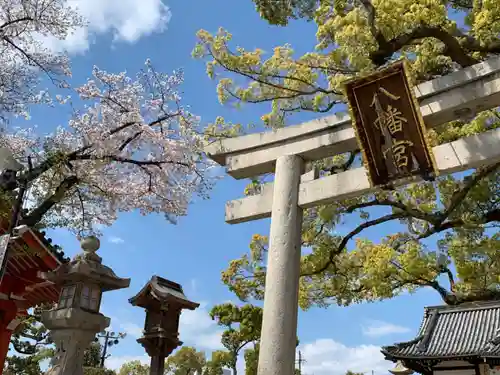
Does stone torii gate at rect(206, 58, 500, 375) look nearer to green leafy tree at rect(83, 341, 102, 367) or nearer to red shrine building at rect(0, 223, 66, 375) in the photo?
red shrine building at rect(0, 223, 66, 375)

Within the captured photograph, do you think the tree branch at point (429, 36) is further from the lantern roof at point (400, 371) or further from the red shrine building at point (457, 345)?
the lantern roof at point (400, 371)

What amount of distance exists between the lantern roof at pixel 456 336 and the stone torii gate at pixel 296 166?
824 cm

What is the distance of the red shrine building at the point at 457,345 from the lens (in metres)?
12.3

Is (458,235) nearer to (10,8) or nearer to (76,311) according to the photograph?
(76,311)

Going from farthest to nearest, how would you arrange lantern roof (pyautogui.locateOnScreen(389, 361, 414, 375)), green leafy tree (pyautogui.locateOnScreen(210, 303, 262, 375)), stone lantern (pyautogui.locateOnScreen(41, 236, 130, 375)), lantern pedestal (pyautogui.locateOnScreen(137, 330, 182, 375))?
green leafy tree (pyautogui.locateOnScreen(210, 303, 262, 375)) < lantern roof (pyautogui.locateOnScreen(389, 361, 414, 375)) < lantern pedestal (pyautogui.locateOnScreen(137, 330, 182, 375)) < stone lantern (pyautogui.locateOnScreen(41, 236, 130, 375))

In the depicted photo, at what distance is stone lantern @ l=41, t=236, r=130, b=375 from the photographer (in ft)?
18.5

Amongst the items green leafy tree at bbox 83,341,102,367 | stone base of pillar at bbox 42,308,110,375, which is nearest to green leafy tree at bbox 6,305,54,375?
green leafy tree at bbox 83,341,102,367

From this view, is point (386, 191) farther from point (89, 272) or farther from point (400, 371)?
point (400, 371)

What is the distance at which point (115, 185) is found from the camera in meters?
10.1

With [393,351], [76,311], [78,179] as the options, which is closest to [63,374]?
[76,311]

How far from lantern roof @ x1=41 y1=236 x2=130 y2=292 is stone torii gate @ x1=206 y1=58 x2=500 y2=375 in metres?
1.82

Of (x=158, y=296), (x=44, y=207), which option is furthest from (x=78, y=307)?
(x=44, y=207)

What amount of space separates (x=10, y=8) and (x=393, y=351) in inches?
490

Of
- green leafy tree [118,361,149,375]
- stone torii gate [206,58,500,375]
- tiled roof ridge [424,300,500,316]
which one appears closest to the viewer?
stone torii gate [206,58,500,375]
